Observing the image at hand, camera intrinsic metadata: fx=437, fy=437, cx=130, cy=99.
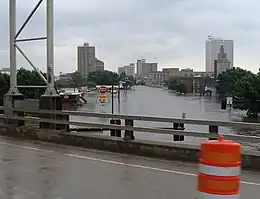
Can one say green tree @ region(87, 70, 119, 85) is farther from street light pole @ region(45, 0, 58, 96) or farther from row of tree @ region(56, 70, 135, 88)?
street light pole @ region(45, 0, 58, 96)

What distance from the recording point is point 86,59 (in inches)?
5320

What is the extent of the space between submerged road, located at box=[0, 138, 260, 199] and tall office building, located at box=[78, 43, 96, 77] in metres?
118

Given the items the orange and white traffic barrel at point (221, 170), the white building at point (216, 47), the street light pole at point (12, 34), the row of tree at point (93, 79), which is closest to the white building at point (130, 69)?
the white building at point (216, 47)

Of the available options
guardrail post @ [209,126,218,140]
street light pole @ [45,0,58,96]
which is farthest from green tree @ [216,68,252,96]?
guardrail post @ [209,126,218,140]

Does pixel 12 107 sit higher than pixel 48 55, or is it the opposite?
pixel 48 55

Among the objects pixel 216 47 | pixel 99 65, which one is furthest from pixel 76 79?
pixel 216 47

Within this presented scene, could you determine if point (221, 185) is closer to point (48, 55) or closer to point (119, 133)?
point (119, 133)

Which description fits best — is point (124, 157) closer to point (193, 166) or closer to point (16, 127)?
point (193, 166)

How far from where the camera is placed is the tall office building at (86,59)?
129875 mm

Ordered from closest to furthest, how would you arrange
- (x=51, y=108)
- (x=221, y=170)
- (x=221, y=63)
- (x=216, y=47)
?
(x=221, y=170) < (x=51, y=108) < (x=216, y=47) < (x=221, y=63)

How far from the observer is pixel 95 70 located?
139m

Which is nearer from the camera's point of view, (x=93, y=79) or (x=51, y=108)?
(x=51, y=108)

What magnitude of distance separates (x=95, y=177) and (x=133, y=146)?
3.02 meters

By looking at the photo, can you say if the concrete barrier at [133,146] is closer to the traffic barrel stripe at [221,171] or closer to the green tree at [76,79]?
the traffic barrel stripe at [221,171]
